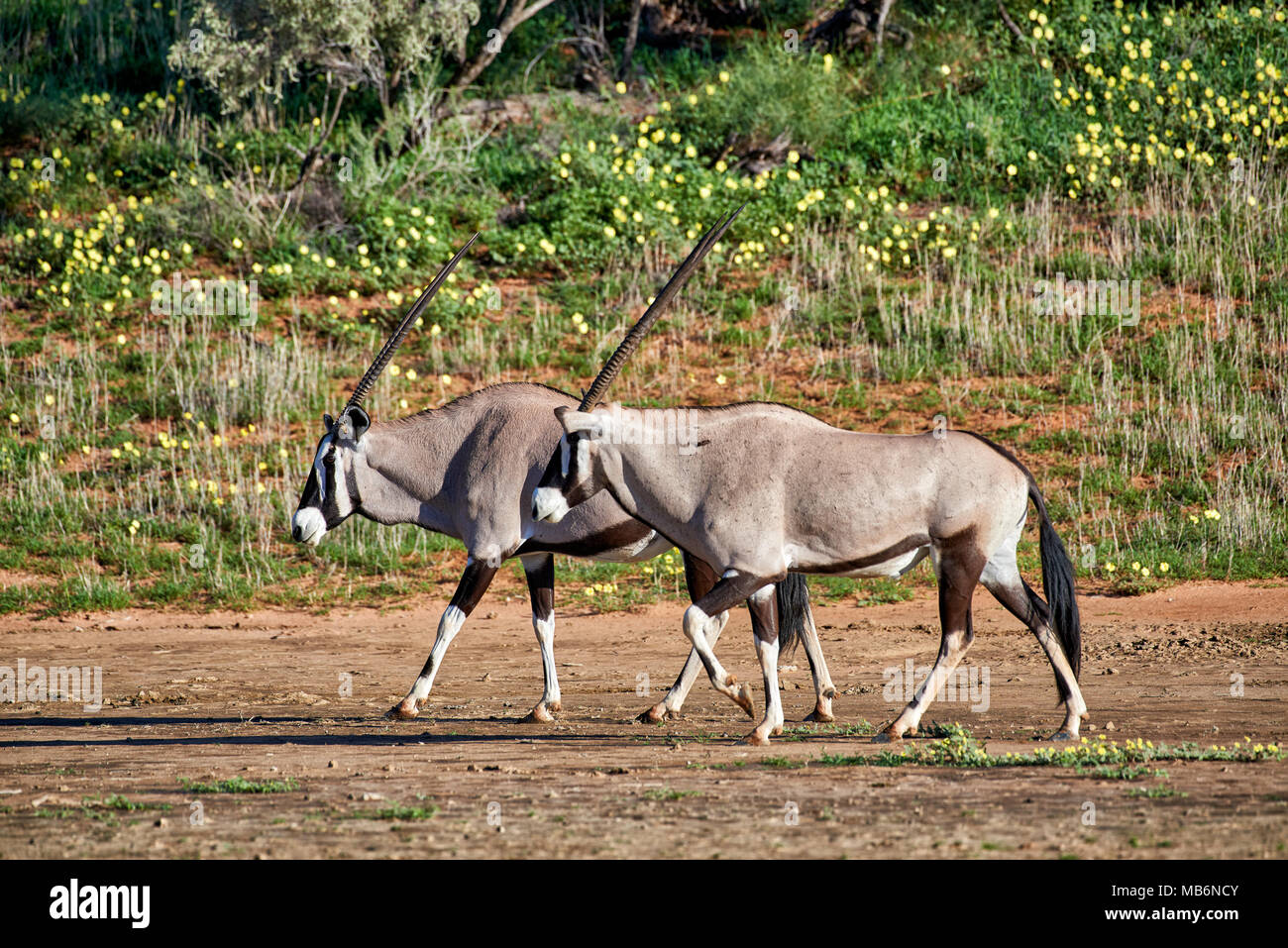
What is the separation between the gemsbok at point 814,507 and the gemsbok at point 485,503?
775 mm

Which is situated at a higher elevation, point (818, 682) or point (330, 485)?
point (330, 485)

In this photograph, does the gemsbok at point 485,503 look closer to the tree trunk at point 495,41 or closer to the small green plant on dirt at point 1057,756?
the small green plant on dirt at point 1057,756

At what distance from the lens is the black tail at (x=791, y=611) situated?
28.9 ft

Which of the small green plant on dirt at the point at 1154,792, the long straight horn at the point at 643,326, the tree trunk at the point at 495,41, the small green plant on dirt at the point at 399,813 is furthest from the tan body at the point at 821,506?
the tree trunk at the point at 495,41

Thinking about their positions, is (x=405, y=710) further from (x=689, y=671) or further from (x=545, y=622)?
(x=689, y=671)

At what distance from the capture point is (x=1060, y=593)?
8211mm

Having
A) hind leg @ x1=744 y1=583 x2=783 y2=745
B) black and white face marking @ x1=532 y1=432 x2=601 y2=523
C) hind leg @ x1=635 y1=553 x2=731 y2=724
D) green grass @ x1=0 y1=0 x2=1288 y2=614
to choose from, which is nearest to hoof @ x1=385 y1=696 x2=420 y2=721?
hind leg @ x1=635 y1=553 x2=731 y2=724

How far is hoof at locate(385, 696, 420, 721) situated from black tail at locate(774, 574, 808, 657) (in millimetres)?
2296

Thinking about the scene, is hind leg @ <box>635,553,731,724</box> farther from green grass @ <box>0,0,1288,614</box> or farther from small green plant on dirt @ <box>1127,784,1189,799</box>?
green grass @ <box>0,0,1288,614</box>

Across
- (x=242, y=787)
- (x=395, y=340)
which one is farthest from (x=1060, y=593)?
(x=395, y=340)

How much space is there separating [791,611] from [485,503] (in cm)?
210

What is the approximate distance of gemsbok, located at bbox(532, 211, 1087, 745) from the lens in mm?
7801

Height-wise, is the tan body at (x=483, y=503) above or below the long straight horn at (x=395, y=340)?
below

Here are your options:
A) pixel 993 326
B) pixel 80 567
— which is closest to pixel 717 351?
pixel 993 326
